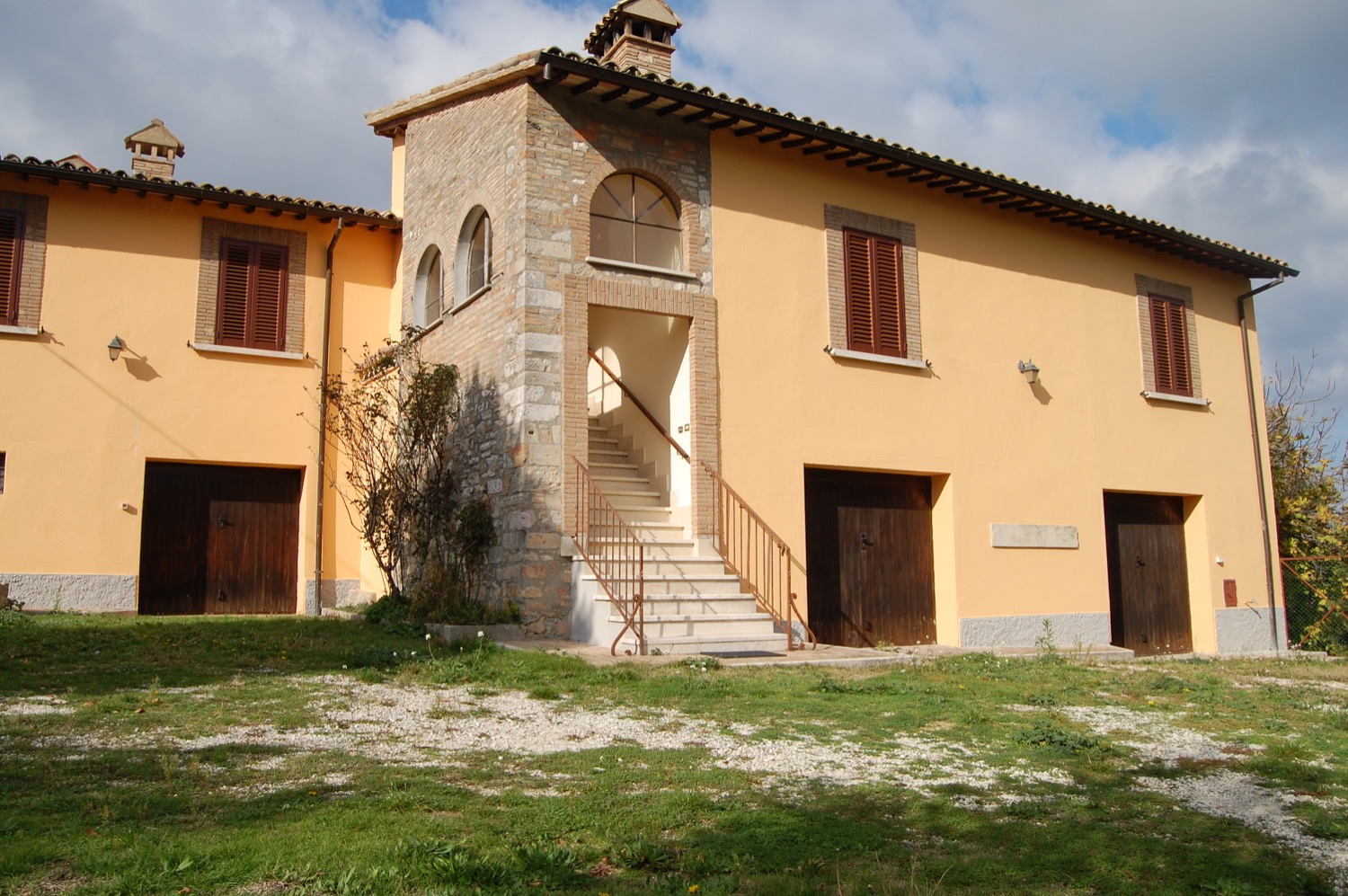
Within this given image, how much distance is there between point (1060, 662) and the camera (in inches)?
416

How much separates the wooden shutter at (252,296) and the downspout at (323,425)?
539 mm

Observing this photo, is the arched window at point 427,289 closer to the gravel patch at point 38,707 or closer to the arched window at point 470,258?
the arched window at point 470,258

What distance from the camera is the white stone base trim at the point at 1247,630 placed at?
586 inches

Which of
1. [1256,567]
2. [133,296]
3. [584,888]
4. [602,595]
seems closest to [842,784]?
[584,888]

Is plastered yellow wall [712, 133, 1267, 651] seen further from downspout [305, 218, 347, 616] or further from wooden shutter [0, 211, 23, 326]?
wooden shutter [0, 211, 23, 326]

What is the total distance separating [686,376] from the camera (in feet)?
37.0

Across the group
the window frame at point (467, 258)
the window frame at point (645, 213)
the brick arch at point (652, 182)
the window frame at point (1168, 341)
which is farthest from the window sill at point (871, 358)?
the window frame at point (1168, 341)

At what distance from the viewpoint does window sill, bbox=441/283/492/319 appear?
11.2 meters

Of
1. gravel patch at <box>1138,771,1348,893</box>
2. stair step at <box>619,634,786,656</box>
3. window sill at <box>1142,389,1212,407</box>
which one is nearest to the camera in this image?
gravel patch at <box>1138,771,1348,893</box>

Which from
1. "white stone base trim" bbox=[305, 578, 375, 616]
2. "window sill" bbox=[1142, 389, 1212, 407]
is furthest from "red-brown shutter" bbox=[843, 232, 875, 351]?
"white stone base trim" bbox=[305, 578, 375, 616]

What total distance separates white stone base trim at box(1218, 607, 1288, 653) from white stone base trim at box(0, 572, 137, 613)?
1424cm

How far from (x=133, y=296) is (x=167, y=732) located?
909 cm

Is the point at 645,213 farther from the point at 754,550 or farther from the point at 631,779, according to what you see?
the point at 631,779

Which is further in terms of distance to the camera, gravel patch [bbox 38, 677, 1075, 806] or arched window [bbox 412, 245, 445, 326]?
arched window [bbox 412, 245, 445, 326]
